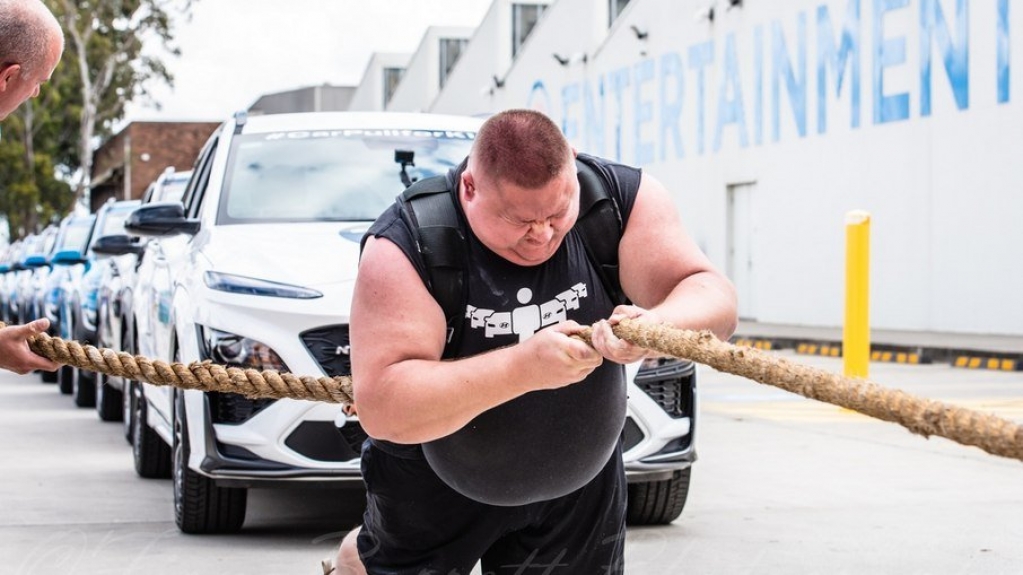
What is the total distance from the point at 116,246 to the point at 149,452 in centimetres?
143

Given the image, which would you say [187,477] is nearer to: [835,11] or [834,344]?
[834,344]

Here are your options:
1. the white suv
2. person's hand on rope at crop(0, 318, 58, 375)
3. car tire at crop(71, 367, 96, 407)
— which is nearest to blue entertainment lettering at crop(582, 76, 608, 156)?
car tire at crop(71, 367, 96, 407)

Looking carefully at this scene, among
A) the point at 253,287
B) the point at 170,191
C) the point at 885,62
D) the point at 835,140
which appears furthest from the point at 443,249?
the point at 835,140

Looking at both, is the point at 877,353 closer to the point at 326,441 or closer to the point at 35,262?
the point at 35,262

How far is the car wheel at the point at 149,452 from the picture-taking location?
8.58m

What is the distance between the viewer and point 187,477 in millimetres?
6449

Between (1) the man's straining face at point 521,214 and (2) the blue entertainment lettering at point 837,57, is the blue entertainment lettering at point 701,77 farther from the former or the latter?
(1) the man's straining face at point 521,214

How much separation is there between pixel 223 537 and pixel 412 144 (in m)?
2.09

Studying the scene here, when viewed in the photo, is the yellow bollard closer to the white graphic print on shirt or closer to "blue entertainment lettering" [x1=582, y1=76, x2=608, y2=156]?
the white graphic print on shirt

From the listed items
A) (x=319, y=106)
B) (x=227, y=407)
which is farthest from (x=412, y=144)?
(x=319, y=106)

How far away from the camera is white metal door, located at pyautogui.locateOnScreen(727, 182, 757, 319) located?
2642 cm

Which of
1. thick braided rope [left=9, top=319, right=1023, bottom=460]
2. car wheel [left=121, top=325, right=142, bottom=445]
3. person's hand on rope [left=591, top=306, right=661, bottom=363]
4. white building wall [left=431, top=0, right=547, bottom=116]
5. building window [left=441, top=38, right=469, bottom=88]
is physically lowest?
car wheel [left=121, top=325, right=142, bottom=445]

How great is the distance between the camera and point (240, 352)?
608 cm

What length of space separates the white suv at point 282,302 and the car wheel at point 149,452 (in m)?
0.46
